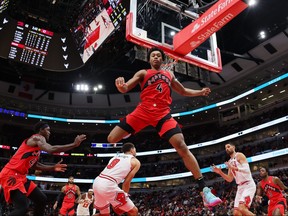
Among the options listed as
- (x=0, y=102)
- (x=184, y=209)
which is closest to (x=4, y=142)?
(x=0, y=102)

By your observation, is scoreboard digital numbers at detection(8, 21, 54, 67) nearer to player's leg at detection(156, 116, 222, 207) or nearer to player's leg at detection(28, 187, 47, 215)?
player's leg at detection(28, 187, 47, 215)

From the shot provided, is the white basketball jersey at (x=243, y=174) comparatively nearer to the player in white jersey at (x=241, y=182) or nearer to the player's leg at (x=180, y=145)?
the player in white jersey at (x=241, y=182)

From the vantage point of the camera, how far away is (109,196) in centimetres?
429

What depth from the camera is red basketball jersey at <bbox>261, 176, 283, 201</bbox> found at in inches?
290

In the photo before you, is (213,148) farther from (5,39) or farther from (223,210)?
(5,39)

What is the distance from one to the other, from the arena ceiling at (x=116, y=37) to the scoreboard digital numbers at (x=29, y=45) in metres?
2.49

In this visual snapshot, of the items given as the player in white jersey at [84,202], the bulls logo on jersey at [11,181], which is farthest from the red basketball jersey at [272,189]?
the player in white jersey at [84,202]

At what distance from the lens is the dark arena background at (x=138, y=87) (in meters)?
13.5

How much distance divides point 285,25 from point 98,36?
56.1ft

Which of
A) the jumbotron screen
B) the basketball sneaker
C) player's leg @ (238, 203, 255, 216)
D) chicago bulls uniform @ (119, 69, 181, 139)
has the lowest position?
player's leg @ (238, 203, 255, 216)

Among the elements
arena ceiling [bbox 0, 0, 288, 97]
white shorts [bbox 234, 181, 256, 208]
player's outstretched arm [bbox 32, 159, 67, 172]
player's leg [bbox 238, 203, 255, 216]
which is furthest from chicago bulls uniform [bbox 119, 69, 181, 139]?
arena ceiling [bbox 0, 0, 288, 97]

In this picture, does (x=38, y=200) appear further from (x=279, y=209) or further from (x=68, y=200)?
(x=68, y=200)

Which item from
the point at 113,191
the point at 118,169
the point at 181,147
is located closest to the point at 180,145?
the point at 181,147

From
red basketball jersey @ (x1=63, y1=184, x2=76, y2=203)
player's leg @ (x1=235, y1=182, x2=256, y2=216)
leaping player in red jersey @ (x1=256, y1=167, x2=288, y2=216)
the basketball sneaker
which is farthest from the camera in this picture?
red basketball jersey @ (x1=63, y1=184, x2=76, y2=203)
